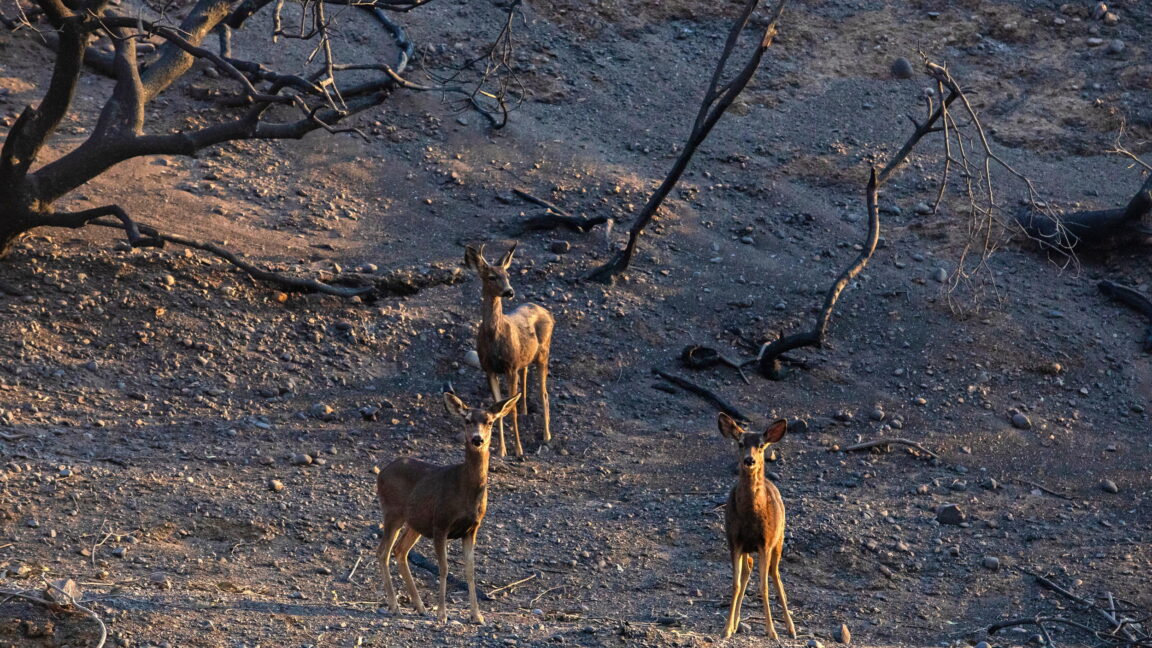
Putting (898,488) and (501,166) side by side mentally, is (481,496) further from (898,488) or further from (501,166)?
(501,166)

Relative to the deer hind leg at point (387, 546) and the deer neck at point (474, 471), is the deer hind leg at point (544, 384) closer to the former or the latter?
the deer hind leg at point (387, 546)

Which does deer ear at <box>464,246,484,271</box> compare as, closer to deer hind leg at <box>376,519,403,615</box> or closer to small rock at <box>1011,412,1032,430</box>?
deer hind leg at <box>376,519,403,615</box>

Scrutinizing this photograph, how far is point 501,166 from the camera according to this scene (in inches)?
723

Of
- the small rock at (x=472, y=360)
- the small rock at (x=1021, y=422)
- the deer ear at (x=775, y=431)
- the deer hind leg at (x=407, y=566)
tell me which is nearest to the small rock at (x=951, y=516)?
the small rock at (x=1021, y=422)

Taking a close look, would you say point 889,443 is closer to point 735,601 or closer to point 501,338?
point 501,338

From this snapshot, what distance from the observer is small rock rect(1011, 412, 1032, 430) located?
14.2 meters

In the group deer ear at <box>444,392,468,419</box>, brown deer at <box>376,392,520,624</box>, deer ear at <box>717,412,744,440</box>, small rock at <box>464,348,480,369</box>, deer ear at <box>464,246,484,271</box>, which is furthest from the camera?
small rock at <box>464,348,480,369</box>

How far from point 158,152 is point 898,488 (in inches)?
314

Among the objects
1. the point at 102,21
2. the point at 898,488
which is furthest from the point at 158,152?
the point at 898,488

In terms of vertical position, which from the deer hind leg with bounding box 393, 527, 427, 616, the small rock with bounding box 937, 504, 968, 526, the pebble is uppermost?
the pebble

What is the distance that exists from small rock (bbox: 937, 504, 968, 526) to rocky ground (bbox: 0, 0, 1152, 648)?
28mm

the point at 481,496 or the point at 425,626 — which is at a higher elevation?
the point at 481,496

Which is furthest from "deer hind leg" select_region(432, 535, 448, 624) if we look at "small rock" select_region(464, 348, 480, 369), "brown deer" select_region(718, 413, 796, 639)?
"small rock" select_region(464, 348, 480, 369)

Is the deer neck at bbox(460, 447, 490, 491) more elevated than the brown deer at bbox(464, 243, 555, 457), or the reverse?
the deer neck at bbox(460, 447, 490, 491)
